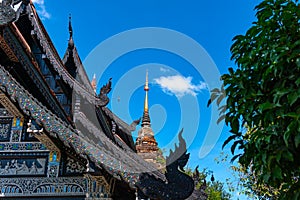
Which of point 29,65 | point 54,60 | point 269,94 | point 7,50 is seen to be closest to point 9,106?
point 7,50

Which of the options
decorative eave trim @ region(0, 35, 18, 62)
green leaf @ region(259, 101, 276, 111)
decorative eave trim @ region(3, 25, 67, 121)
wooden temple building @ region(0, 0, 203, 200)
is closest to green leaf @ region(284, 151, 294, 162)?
green leaf @ region(259, 101, 276, 111)

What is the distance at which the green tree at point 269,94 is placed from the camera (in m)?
2.65

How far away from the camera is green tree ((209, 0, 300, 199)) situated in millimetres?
2654

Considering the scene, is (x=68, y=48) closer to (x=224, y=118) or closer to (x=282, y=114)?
(x=224, y=118)

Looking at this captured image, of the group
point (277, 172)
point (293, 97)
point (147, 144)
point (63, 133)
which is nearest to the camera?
point (293, 97)

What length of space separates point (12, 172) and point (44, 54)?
102 inches

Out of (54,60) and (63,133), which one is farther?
(54,60)

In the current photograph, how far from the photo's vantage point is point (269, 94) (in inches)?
112

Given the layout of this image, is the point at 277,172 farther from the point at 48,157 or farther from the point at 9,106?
the point at 9,106

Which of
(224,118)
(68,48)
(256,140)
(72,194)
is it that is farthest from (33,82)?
(256,140)

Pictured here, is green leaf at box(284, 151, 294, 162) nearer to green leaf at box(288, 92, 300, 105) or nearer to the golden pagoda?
green leaf at box(288, 92, 300, 105)

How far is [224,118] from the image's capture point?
3225mm

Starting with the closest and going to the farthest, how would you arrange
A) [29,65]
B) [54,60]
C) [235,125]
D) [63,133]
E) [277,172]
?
[277,172]
[235,125]
[63,133]
[29,65]
[54,60]

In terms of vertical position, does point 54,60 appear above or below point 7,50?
above
